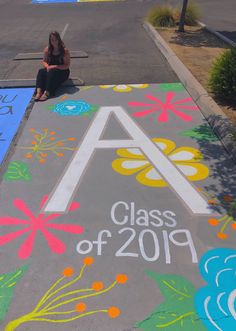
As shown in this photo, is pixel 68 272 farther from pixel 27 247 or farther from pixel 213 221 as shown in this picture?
pixel 213 221

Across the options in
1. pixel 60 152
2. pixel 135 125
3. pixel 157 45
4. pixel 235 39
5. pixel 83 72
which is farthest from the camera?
pixel 235 39

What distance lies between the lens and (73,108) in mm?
6840

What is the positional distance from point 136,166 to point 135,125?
134 cm

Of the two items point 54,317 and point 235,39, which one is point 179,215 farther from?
point 235,39

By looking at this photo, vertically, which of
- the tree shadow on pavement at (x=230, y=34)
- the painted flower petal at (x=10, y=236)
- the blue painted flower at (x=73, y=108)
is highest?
the painted flower petal at (x=10, y=236)

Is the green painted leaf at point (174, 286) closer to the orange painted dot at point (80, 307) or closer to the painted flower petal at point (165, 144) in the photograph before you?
the orange painted dot at point (80, 307)

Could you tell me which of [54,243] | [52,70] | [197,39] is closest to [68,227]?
[54,243]

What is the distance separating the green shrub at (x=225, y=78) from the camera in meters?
6.70

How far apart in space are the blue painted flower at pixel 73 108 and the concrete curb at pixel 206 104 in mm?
2107

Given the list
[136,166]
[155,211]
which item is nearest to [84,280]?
[155,211]

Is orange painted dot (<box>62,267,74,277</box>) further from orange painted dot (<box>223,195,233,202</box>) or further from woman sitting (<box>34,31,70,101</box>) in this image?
woman sitting (<box>34,31,70,101</box>)

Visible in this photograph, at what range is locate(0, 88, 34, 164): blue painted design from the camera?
581cm

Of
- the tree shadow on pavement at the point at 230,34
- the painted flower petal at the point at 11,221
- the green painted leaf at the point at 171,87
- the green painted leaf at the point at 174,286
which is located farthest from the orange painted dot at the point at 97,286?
the tree shadow on pavement at the point at 230,34

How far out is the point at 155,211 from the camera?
4.12m
